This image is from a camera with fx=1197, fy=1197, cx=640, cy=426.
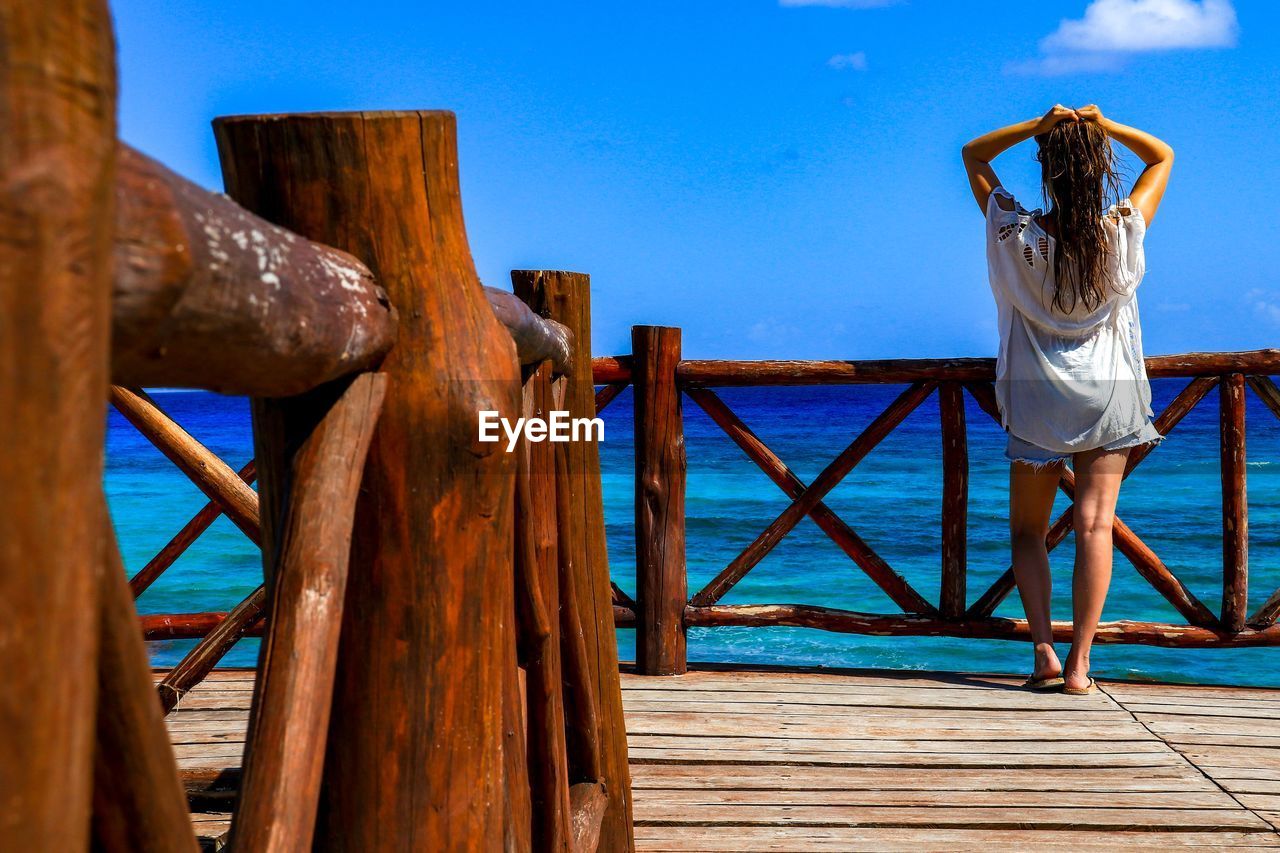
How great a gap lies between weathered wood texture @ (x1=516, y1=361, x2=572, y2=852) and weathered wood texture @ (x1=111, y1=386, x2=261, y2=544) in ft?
4.81

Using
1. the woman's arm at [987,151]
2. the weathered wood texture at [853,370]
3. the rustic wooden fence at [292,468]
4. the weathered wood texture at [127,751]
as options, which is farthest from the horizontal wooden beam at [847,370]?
the weathered wood texture at [127,751]

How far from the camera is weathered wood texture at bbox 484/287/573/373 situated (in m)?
1.74

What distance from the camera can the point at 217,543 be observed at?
70.3ft

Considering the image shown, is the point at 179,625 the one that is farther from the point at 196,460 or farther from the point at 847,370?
the point at 847,370

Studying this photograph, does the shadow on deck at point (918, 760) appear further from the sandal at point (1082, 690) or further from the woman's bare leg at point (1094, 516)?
the woman's bare leg at point (1094, 516)

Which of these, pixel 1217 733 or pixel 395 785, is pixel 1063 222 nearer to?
pixel 1217 733

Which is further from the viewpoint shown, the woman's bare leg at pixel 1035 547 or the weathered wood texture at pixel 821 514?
the weathered wood texture at pixel 821 514

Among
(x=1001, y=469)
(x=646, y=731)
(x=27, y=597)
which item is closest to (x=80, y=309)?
(x=27, y=597)

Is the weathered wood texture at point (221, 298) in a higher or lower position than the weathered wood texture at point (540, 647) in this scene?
higher

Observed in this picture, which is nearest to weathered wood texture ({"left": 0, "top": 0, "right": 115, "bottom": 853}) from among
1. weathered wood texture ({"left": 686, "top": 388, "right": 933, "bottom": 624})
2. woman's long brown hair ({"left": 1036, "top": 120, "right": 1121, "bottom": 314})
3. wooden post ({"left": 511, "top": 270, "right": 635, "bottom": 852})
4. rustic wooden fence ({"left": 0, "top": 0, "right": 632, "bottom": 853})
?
rustic wooden fence ({"left": 0, "top": 0, "right": 632, "bottom": 853})

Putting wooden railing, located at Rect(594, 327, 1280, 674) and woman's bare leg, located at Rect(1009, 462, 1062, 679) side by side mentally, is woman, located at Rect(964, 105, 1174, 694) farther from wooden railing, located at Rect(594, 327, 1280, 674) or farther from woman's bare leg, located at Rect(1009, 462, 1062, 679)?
wooden railing, located at Rect(594, 327, 1280, 674)

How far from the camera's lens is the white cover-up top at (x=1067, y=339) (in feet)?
13.5

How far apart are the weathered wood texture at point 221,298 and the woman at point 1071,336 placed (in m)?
3.40

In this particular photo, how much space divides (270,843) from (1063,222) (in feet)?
12.0
